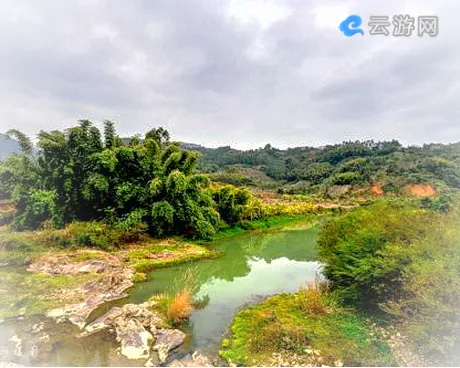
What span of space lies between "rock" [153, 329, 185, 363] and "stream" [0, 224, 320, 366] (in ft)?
0.54

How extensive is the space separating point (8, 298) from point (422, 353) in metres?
8.91

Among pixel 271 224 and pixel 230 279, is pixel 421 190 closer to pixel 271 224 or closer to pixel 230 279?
pixel 271 224

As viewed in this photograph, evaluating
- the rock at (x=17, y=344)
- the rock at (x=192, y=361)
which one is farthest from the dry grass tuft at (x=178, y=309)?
the rock at (x=17, y=344)

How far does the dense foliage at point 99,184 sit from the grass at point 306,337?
907 centimetres

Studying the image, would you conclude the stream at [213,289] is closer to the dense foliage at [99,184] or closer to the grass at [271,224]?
the grass at [271,224]

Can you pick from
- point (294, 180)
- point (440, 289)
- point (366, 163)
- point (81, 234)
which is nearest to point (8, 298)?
point (81, 234)

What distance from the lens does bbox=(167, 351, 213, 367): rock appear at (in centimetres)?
590

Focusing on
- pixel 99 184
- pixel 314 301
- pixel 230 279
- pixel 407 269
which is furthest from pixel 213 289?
pixel 99 184

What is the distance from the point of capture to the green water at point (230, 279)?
7.82m

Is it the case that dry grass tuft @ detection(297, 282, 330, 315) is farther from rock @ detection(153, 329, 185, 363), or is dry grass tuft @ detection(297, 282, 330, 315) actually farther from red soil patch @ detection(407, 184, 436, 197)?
red soil patch @ detection(407, 184, 436, 197)

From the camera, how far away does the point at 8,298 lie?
8625 millimetres

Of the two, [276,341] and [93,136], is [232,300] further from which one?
[93,136]

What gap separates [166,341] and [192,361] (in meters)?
Result: 0.87

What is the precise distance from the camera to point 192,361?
19.8 ft
